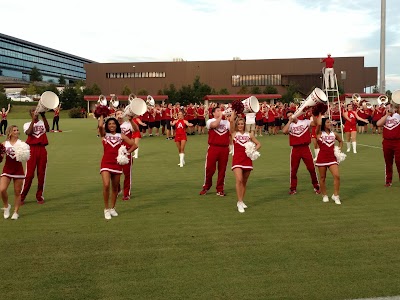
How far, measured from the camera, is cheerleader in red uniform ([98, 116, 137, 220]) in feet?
26.0

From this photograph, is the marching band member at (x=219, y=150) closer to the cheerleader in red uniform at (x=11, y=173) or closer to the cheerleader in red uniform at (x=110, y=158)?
the cheerleader in red uniform at (x=110, y=158)

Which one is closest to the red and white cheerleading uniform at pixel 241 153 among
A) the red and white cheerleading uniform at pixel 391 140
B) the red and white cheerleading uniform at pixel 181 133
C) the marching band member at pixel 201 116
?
the red and white cheerleading uniform at pixel 391 140

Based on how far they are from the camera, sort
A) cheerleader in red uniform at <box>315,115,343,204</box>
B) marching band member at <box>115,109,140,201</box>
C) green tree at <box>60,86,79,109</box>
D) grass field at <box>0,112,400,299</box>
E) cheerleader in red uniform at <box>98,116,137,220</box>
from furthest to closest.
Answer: green tree at <box>60,86,79,109</box> < marching band member at <box>115,109,140,201</box> < cheerleader in red uniform at <box>315,115,343,204</box> < cheerleader in red uniform at <box>98,116,137,220</box> < grass field at <box>0,112,400,299</box>

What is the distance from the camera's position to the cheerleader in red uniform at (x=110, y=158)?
792 centimetres

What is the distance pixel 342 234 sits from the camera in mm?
6891

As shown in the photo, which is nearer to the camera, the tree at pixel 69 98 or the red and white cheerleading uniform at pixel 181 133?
the red and white cheerleading uniform at pixel 181 133

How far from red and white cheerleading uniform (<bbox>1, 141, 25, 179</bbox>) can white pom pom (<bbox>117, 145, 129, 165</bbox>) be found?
1.74 m

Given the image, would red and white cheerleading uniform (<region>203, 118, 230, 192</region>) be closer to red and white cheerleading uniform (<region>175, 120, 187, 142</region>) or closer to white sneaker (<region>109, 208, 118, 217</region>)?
white sneaker (<region>109, 208, 118, 217</region>)

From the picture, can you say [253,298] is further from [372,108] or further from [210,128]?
[372,108]

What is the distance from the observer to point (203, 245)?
642 cm

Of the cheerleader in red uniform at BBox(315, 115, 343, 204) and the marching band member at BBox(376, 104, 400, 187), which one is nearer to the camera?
the cheerleader in red uniform at BBox(315, 115, 343, 204)

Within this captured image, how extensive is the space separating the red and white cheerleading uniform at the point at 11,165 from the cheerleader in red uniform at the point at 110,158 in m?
1.43

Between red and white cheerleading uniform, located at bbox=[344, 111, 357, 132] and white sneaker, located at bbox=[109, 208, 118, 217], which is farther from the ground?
red and white cheerleading uniform, located at bbox=[344, 111, 357, 132]

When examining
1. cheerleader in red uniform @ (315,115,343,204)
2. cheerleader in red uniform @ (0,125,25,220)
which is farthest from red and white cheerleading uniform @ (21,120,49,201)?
cheerleader in red uniform @ (315,115,343,204)
